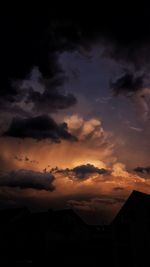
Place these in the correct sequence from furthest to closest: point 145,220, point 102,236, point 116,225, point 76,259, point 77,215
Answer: point 77,215, point 102,236, point 76,259, point 116,225, point 145,220

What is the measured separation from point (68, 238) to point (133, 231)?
15208 millimetres

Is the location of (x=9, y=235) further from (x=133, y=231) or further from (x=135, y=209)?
(x=135, y=209)

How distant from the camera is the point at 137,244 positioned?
1391 inches

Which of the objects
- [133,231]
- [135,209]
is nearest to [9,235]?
[133,231]

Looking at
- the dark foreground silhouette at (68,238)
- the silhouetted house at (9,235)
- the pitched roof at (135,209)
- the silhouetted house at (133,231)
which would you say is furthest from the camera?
the silhouetted house at (9,235)

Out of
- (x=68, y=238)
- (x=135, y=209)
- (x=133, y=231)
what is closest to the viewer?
(x=133, y=231)

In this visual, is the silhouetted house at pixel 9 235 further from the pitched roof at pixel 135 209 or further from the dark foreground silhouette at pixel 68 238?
the pitched roof at pixel 135 209

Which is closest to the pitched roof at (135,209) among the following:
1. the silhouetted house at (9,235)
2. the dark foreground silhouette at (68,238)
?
the dark foreground silhouette at (68,238)

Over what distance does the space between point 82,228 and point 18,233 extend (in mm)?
10358

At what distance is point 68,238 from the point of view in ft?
158

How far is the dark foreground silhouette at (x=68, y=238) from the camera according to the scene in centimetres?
3653

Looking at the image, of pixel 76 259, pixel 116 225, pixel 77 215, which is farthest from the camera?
pixel 77 215

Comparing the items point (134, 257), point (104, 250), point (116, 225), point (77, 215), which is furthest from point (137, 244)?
point (77, 215)

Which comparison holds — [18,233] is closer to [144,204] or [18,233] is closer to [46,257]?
A: [46,257]
